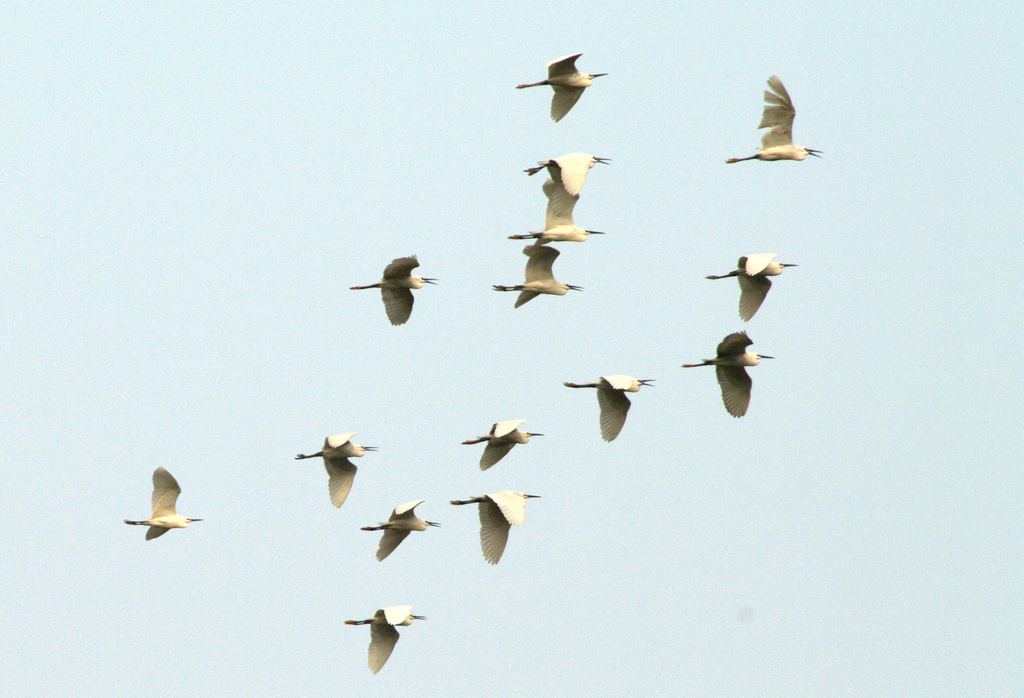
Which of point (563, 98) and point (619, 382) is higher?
point (563, 98)

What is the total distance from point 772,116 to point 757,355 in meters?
4.54

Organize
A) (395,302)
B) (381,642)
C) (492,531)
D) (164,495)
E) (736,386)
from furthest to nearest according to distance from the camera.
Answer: (164,495), (395,302), (381,642), (736,386), (492,531)

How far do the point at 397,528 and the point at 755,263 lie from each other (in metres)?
8.92

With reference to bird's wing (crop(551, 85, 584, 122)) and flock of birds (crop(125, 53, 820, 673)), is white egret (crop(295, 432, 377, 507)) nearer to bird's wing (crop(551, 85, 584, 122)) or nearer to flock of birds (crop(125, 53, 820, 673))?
flock of birds (crop(125, 53, 820, 673))

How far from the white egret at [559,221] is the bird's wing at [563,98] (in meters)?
1.56

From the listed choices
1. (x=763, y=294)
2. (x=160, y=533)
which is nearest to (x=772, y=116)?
(x=763, y=294)

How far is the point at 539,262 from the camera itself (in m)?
49.8

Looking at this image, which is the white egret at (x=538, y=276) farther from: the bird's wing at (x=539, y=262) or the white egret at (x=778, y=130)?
the white egret at (x=778, y=130)

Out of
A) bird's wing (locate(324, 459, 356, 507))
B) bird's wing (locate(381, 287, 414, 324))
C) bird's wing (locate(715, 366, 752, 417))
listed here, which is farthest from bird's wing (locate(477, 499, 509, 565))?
bird's wing (locate(715, 366, 752, 417))

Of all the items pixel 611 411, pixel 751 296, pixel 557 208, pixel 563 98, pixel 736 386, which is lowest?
pixel 611 411

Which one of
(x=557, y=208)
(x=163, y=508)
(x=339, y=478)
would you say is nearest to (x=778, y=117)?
(x=557, y=208)

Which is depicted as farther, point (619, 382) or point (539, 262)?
point (539, 262)

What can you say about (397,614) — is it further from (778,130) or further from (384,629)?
(778,130)

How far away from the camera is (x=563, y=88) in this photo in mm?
47906
